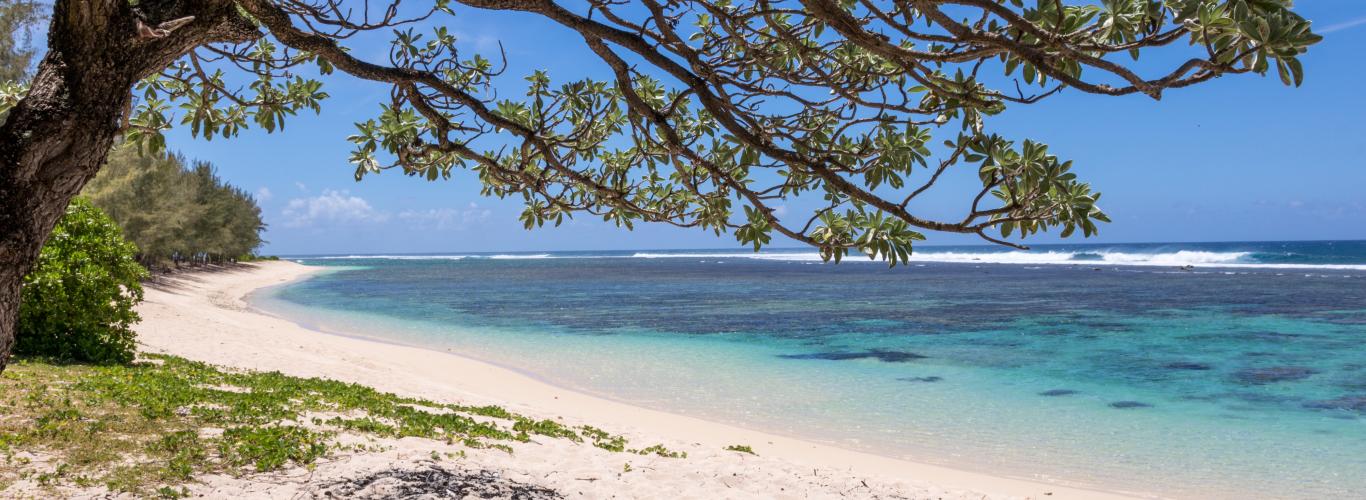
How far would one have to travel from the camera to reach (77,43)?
3.06 meters

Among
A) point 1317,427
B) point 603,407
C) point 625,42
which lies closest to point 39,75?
point 625,42

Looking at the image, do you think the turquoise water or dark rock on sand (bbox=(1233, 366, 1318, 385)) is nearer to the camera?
the turquoise water

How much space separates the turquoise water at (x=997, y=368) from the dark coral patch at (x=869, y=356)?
2.7 inches

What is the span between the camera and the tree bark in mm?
2934

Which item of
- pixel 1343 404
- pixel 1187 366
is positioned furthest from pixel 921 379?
pixel 1343 404

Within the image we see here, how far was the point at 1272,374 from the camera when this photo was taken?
1497 cm

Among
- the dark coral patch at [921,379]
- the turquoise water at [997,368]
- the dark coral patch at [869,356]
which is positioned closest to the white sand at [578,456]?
the turquoise water at [997,368]

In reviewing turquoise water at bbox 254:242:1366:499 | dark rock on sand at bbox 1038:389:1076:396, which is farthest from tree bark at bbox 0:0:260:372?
dark rock on sand at bbox 1038:389:1076:396

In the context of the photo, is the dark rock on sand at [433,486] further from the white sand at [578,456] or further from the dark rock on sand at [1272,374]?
the dark rock on sand at [1272,374]

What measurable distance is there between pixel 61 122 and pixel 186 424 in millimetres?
4202

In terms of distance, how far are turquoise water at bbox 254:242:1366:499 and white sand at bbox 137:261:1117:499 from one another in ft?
2.87

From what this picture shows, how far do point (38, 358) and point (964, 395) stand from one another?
12789mm

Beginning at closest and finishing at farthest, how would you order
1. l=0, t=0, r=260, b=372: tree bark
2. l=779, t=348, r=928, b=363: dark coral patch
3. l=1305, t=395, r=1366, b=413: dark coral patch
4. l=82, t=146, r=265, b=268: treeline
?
l=0, t=0, r=260, b=372: tree bark → l=1305, t=395, r=1366, b=413: dark coral patch → l=779, t=348, r=928, b=363: dark coral patch → l=82, t=146, r=265, b=268: treeline

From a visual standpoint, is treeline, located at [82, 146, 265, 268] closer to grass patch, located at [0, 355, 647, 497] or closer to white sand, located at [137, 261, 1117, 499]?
white sand, located at [137, 261, 1117, 499]
